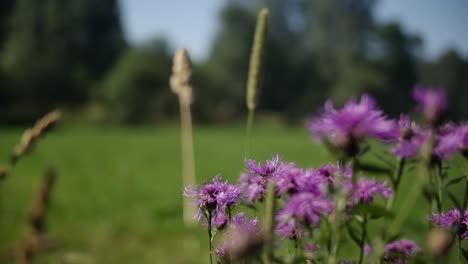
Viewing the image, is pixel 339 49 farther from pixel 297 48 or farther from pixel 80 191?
pixel 80 191

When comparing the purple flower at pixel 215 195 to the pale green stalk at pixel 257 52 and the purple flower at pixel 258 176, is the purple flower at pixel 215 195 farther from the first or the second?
the pale green stalk at pixel 257 52

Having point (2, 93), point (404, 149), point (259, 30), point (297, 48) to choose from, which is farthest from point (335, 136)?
point (297, 48)

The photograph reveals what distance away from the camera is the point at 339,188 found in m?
0.47

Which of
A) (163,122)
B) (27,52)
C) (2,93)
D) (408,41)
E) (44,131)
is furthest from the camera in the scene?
(408,41)

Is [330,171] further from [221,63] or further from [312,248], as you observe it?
[221,63]

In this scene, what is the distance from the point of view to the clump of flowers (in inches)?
18.0

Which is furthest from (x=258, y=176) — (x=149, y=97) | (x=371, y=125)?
(x=149, y=97)

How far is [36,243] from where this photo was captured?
1.79 ft

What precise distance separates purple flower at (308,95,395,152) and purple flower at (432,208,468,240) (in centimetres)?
23

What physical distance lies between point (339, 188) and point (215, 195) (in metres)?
0.23

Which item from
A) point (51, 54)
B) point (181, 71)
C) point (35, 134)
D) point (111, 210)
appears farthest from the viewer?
point (51, 54)

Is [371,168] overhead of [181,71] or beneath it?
beneath

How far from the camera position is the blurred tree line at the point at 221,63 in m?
19.7

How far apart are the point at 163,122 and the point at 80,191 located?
53.6 feet
